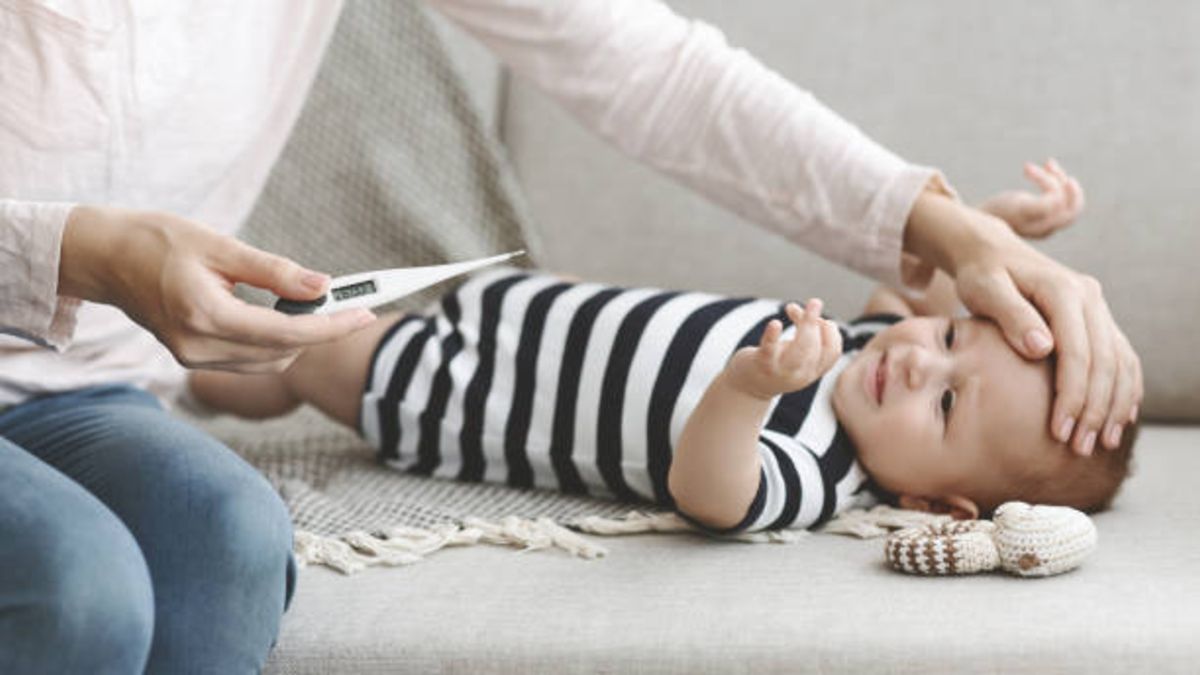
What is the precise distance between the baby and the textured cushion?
0.20 metres

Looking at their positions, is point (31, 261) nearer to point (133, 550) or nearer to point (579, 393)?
point (133, 550)

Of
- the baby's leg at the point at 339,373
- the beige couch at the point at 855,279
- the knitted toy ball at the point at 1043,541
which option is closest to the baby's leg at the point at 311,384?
the baby's leg at the point at 339,373

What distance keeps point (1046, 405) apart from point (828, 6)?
673 mm

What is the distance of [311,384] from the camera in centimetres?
150

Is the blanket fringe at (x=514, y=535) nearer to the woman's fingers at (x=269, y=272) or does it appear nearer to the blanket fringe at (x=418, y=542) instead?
the blanket fringe at (x=418, y=542)

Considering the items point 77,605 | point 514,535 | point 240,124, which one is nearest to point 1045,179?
point 514,535

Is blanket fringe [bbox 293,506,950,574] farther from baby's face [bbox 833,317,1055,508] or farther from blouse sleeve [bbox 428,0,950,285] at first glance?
blouse sleeve [bbox 428,0,950,285]

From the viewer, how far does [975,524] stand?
109 centimetres

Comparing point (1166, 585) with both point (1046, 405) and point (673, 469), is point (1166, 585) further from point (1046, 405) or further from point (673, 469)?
point (673, 469)

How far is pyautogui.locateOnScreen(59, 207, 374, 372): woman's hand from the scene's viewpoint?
2.78ft

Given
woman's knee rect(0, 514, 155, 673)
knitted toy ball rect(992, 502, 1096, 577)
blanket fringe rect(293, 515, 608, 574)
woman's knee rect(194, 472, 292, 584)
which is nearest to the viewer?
woman's knee rect(0, 514, 155, 673)

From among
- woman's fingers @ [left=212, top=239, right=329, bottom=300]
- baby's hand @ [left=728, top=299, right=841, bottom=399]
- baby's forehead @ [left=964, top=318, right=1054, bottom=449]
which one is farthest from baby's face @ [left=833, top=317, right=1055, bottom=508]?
woman's fingers @ [left=212, top=239, right=329, bottom=300]

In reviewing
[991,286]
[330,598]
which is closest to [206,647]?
[330,598]

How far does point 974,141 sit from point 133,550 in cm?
110
